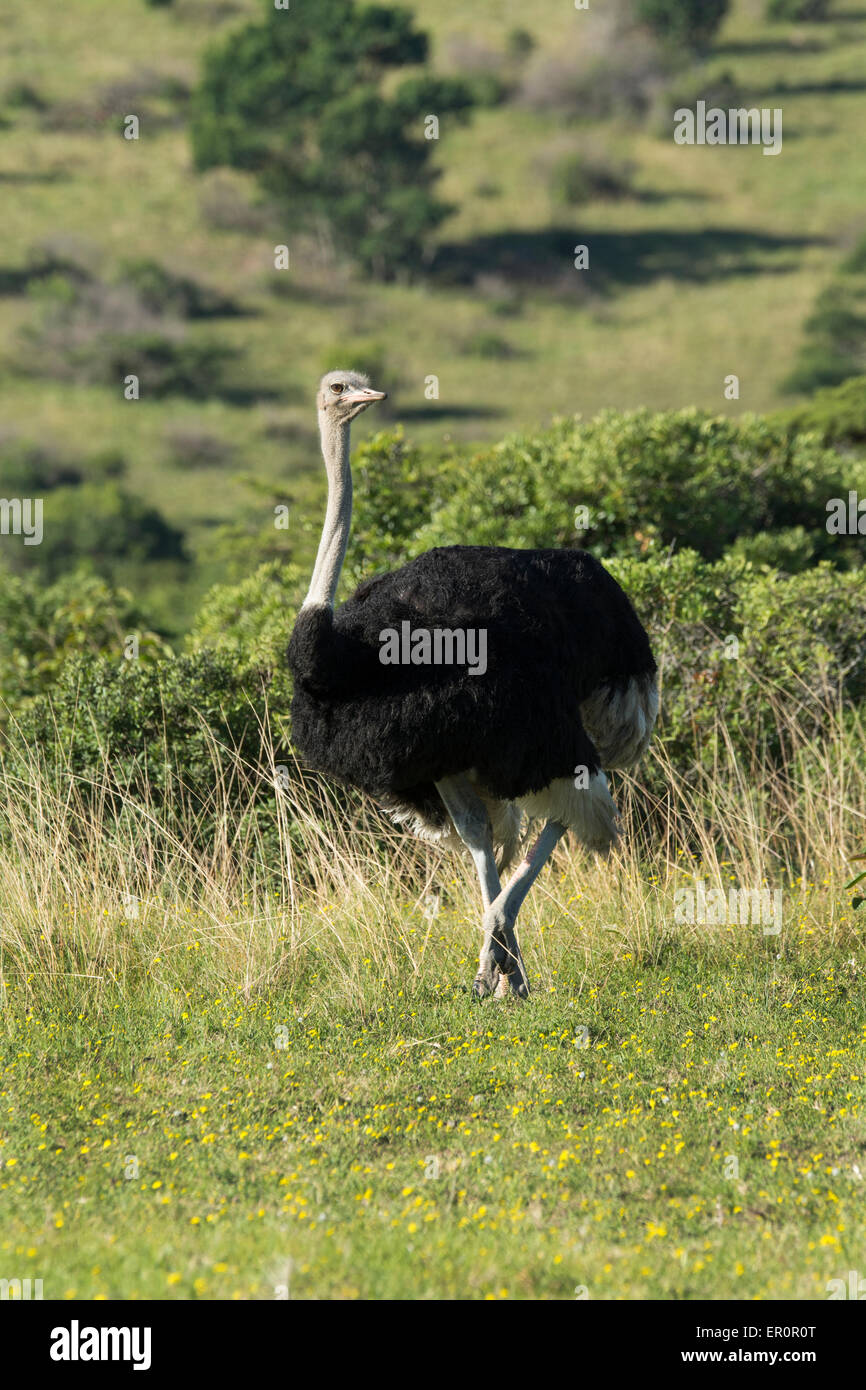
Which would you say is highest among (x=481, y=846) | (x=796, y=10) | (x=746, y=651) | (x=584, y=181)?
(x=796, y=10)

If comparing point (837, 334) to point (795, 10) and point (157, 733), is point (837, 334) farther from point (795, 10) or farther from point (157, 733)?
point (157, 733)

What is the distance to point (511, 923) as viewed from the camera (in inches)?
258

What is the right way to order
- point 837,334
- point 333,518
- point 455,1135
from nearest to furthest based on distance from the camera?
point 455,1135 < point 333,518 < point 837,334

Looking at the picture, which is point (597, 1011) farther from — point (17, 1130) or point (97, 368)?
point (97, 368)

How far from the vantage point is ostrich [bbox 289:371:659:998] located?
6.11 m

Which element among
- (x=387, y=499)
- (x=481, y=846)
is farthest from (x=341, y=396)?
(x=387, y=499)

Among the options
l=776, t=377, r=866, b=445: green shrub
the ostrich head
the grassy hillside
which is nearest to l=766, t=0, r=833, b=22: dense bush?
the grassy hillside

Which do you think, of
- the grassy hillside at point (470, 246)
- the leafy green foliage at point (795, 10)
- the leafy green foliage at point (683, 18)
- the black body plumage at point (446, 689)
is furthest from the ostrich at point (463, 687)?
the leafy green foliage at point (795, 10)

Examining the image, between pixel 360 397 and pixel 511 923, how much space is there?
7.24ft

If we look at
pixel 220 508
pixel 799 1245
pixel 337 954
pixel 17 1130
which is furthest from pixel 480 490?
pixel 220 508

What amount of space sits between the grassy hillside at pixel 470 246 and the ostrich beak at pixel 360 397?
27.0 m

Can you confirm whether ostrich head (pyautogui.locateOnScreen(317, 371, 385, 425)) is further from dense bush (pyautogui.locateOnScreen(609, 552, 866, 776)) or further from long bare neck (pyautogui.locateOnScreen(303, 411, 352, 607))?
dense bush (pyautogui.locateOnScreen(609, 552, 866, 776))

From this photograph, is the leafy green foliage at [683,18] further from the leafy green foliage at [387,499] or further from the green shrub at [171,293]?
the leafy green foliage at [387,499]

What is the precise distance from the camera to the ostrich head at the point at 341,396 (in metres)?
6.48
